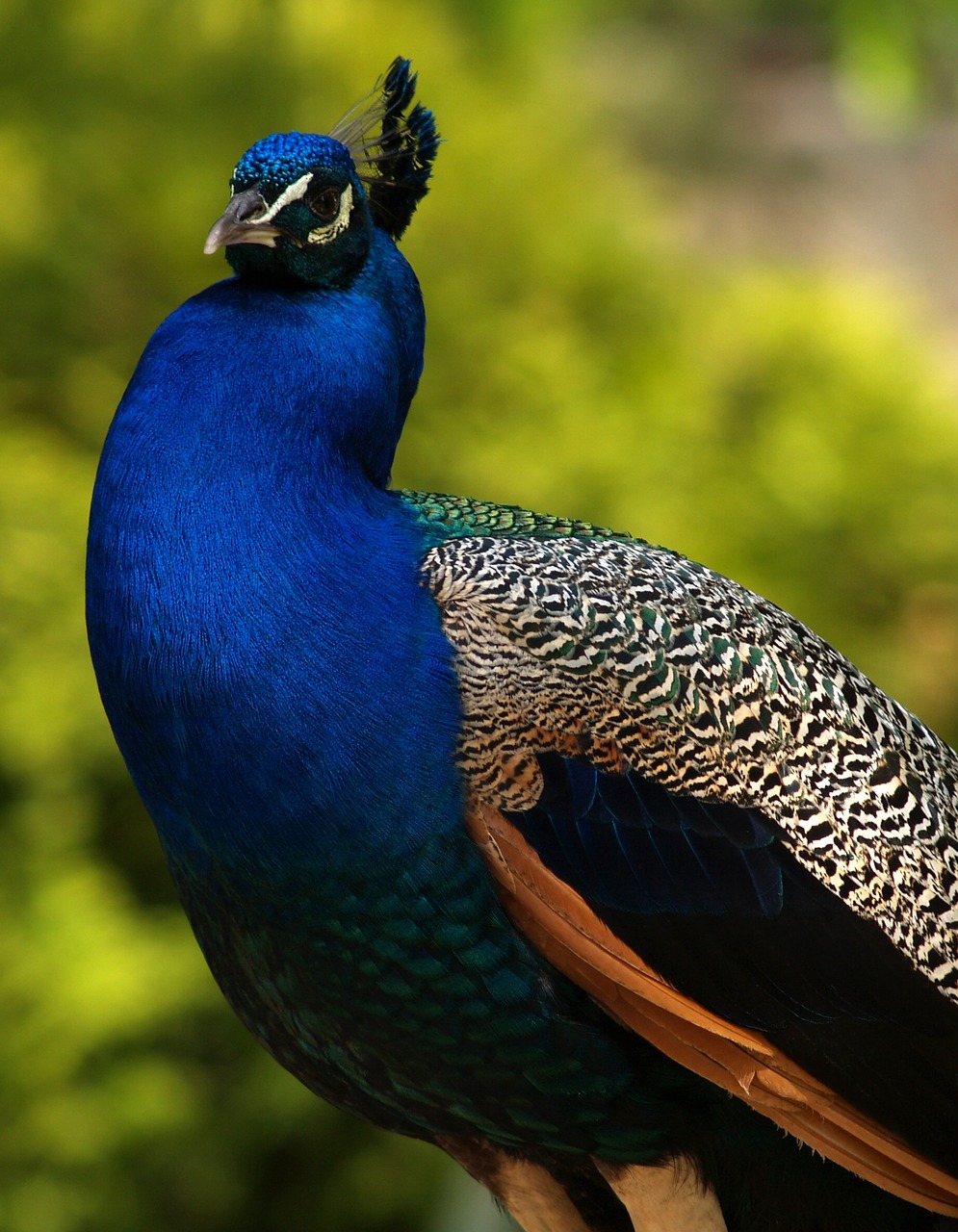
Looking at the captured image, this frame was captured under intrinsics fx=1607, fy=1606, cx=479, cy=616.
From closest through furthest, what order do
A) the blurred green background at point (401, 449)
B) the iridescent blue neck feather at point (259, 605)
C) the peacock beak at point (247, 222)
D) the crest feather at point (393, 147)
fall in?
the iridescent blue neck feather at point (259, 605), the peacock beak at point (247, 222), the crest feather at point (393, 147), the blurred green background at point (401, 449)

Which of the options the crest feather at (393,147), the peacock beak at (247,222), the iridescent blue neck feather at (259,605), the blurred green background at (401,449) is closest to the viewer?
the iridescent blue neck feather at (259,605)

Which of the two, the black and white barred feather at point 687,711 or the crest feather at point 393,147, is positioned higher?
the crest feather at point 393,147

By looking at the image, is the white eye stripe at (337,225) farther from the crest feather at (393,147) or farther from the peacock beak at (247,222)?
the crest feather at (393,147)

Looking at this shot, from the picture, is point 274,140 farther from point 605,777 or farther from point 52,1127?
point 52,1127

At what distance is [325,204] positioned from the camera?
207 centimetres

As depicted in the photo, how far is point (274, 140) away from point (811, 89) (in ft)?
30.0

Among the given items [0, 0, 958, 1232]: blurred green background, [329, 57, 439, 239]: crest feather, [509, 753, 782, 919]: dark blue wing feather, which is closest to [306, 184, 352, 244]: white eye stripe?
[329, 57, 439, 239]: crest feather

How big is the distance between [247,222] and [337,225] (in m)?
0.15

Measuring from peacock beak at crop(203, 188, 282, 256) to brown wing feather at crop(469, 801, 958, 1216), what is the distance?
0.75m

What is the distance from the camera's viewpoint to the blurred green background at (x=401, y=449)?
4.26m

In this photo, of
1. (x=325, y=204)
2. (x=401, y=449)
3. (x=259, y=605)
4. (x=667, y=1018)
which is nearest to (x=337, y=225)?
(x=325, y=204)

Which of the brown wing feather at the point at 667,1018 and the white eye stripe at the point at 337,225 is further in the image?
the white eye stripe at the point at 337,225

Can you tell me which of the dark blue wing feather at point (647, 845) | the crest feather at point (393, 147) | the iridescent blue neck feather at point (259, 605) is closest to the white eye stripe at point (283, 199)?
the iridescent blue neck feather at point (259, 605)

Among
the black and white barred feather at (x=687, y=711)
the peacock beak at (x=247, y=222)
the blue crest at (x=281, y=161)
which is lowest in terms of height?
the black and white barred feather at (x=687, y=711)
